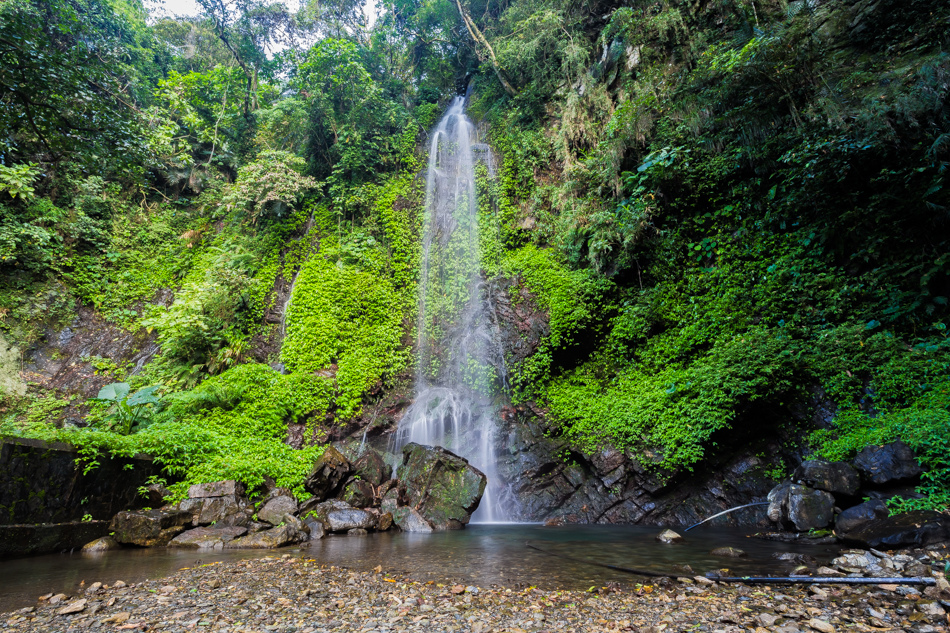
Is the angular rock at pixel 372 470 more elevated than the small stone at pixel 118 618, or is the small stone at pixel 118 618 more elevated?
the angular rock at pixel 372 470

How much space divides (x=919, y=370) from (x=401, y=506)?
859cm

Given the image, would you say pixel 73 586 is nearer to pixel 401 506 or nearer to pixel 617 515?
pixel 401 506

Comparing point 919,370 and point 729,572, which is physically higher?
point 919,370

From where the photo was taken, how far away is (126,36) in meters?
17.4

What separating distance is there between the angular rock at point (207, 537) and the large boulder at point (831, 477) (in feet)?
27.3

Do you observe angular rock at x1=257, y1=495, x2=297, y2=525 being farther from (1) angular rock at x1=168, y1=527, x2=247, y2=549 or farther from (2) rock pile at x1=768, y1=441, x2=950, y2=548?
(2) rock pile at x1=768, y1=441, x2=950, y2=548

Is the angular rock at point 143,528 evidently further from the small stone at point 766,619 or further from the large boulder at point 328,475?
the small stone at point 766,619

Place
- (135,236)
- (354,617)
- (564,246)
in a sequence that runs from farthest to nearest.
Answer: (135,236) → (564,246) → (354,617)

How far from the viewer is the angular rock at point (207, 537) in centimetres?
579

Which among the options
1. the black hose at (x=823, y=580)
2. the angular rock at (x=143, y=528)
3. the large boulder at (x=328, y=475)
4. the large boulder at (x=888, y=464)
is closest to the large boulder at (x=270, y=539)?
the angular rock at (x=143, y=528)

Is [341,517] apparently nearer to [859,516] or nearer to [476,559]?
[476,559]

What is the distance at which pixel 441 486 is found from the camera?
8.01 metres

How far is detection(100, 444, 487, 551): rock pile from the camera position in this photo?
595cm

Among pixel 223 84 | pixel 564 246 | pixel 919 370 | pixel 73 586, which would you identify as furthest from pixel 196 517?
pixel 223 84
